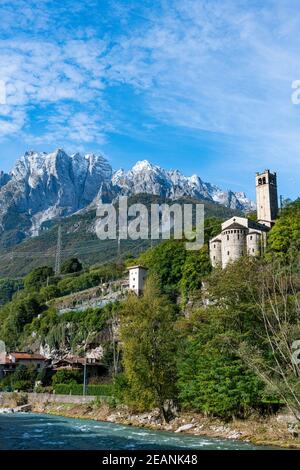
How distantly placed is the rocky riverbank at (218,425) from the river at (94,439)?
1.37 metres

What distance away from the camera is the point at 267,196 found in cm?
8031

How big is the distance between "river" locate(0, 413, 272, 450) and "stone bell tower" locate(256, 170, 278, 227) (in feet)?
159

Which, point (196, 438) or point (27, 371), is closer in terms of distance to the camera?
point (196, 438)

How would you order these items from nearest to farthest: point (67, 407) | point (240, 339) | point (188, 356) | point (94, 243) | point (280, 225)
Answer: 1. point (240, 339)
2. point (188, 356)
3. point (67, 407)
4. point (280, 225)
5. point (94, 243)

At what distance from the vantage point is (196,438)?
3155cm

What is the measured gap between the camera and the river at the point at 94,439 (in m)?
27.9

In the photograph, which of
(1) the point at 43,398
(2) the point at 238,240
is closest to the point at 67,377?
(1) the point at 43,398

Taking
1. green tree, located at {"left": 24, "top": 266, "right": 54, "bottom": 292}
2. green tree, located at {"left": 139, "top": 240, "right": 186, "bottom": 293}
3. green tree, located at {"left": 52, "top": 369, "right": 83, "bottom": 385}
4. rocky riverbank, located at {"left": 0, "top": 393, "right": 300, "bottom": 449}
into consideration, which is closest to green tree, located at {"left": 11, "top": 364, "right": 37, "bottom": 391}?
green tree, located at {"left": 52, "top": 369, "right": 83, "bottom": 385}

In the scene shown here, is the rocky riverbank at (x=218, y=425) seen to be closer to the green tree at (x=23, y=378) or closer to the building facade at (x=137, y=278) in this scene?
the green tree at (x=23, y=378)

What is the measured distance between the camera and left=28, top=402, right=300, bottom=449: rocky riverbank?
29428 mm

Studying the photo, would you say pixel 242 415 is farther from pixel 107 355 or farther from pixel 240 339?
pixel 107 355

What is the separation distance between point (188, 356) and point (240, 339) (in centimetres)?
660

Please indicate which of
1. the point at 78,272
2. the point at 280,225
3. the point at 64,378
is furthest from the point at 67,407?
the point at 78,272

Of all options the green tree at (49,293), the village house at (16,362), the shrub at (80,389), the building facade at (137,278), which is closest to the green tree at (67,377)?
the shrub at (80,389)
